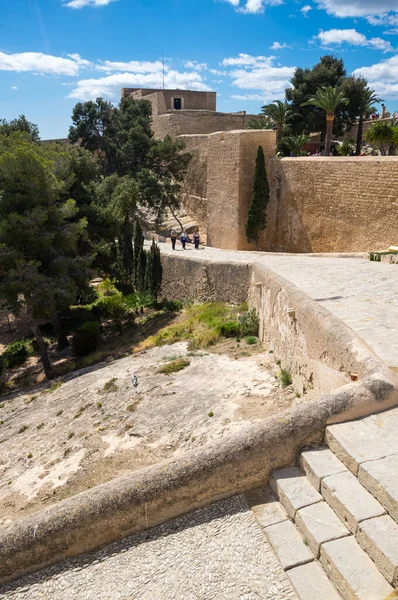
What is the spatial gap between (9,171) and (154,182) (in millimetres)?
11737

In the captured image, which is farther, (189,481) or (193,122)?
(193,122)

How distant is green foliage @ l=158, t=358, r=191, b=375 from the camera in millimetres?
8930

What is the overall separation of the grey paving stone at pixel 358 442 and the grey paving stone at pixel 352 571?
1.99ft

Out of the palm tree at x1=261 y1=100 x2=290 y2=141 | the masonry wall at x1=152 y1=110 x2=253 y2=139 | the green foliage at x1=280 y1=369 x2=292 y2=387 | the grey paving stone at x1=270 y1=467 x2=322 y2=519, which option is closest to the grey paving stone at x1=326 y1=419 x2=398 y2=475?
the grey paving stone at x1=270 y1=467 x2=322 y2=519

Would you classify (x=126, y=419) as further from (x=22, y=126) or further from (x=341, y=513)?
(x=22, y=126)

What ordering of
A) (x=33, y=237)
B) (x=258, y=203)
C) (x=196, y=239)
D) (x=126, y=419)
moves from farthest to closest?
(x=258, y=203) < (x=196, y=239) < (x=33, y=237) < (x=126, y=419)

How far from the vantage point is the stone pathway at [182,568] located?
3277 mm

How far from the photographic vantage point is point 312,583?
3139 mm

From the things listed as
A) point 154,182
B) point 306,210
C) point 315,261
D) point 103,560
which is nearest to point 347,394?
point 103,560

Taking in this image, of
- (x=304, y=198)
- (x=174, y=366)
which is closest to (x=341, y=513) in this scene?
(x=174, y=366)

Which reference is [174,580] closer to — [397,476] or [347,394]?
[397,476]

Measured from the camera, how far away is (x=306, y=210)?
16.9 meters

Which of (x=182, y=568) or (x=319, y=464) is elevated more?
(x=319, y=464)

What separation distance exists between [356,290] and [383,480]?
5.45 m
